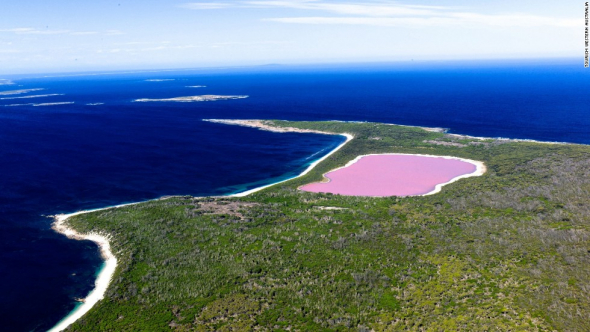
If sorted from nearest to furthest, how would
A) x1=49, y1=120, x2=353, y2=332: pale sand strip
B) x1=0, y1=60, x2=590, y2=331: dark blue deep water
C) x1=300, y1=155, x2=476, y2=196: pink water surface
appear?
x1=49, y1=120, x2=353, y2=332: pale sand strip
x1=0, y1=60, x2=590, y2=331: dark blue deep water
x1=300, y1=155, x2=476, y2=196: pink water surface

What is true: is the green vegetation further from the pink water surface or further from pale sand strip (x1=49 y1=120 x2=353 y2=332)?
the pink water surface

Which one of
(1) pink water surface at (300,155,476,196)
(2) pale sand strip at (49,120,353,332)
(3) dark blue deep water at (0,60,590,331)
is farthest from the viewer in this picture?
(1) pink water surface at (300,155,476,196)

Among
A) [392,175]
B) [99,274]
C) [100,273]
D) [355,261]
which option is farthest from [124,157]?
[355,261]

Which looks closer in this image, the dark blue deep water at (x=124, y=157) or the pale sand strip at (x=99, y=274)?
the pale sand strip at (x=99, y=274)

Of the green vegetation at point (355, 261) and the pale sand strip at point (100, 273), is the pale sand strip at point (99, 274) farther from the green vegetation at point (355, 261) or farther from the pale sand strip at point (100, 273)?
the green vegetation at point (355, 261)

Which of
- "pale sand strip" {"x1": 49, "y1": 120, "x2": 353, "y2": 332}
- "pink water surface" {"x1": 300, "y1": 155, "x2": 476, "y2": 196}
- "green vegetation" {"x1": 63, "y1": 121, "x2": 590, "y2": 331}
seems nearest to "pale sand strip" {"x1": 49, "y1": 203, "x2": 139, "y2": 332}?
"pale sand strip" {"x1": 49, "y1": 120, "x2": 353, "y2": 332}

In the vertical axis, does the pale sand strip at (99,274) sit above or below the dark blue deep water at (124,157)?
below

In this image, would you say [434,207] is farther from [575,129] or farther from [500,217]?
[575,129]

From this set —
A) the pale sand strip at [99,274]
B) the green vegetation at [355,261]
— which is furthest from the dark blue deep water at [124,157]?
the green vegetation at [355,261]
